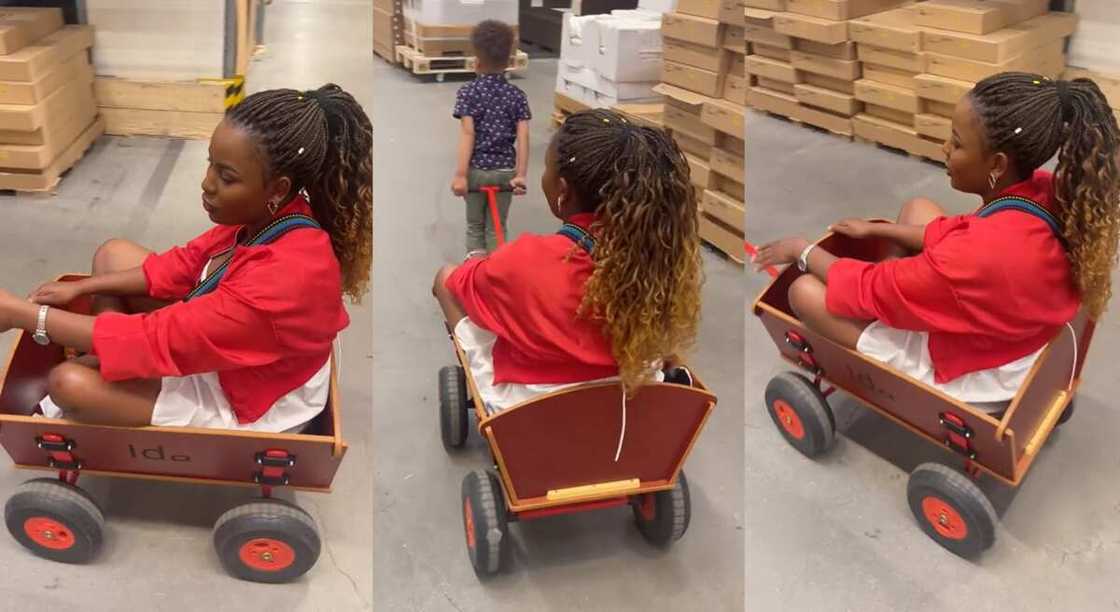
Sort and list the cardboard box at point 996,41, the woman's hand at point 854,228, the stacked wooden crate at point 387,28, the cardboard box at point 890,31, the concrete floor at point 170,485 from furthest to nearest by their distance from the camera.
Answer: the cardboard box at point 890,31, the cardboard box at point 996,41, the woman's hand at point 854,228, the concrete floor at point 170,485, the stacked wooden crate at point 387,28

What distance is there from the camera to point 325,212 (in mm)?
1414

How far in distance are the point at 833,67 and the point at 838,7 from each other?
0.22 metres

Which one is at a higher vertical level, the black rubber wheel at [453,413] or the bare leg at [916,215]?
the bare leg at [916,215]

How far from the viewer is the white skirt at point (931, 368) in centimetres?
170

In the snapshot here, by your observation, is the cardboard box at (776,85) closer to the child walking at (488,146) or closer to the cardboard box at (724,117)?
the cardboard box at (724,117)

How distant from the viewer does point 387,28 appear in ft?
3.86

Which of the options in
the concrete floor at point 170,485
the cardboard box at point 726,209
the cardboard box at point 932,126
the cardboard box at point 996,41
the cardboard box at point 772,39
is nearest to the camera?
the concrete floor at point 170,485

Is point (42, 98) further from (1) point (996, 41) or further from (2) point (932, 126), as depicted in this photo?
(1) point (996, 41)

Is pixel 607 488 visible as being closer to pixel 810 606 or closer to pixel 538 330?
pixel 538 330

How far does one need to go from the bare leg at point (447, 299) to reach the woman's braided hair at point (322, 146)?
0.26 meters

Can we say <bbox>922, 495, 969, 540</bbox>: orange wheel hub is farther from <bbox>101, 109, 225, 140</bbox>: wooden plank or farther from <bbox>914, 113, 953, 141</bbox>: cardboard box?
<bbox>101, 109, 225, 140</bbox>: wooden plank

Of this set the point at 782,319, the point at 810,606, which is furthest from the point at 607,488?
the point at 782,319

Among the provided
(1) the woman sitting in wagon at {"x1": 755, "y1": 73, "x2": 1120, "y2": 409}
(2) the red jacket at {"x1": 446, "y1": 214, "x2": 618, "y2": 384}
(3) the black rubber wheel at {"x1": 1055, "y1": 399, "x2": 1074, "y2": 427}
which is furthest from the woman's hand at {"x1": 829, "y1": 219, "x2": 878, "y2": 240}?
(2) the red jacket at {"x1": 446, "y1": 214, "x2": 618, "y2": 384}

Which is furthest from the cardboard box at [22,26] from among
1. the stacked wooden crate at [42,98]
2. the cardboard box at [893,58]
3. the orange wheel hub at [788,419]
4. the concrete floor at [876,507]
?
the cardboard box at [893,58]
